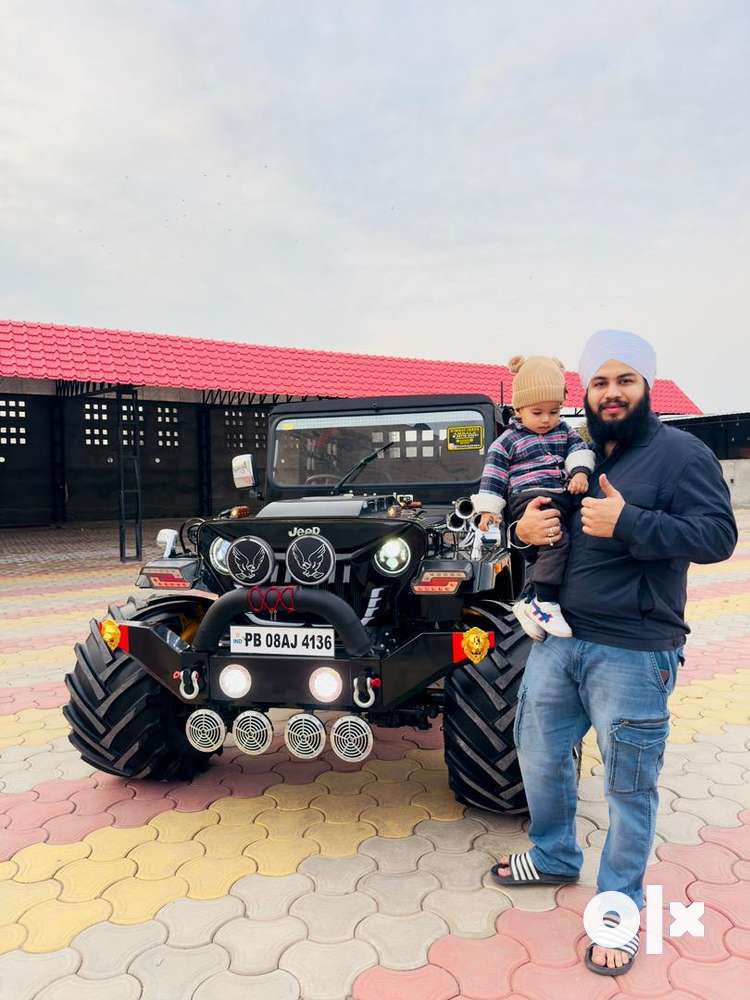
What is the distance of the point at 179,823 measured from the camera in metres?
2.92

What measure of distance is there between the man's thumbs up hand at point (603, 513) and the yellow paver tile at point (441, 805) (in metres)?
1.57

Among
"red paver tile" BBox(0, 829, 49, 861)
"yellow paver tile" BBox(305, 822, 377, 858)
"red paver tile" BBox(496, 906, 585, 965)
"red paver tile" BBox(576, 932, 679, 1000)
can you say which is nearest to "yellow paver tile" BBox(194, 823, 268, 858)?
"yellow paver tile" BBox(305, 822, 377, 858)

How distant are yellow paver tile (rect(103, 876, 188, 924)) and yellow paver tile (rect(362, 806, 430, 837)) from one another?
782 millimetres

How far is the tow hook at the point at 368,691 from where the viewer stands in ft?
8.68

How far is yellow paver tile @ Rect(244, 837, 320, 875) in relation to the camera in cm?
257

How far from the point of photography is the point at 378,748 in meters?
3.70

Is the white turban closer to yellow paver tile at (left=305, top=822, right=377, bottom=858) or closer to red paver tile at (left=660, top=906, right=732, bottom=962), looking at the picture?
red paver tile at (left=660, top=906, right=732, bottom=962)

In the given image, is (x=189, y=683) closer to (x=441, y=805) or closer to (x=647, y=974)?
(x=441, y=805)

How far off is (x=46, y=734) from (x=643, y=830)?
3218 mm

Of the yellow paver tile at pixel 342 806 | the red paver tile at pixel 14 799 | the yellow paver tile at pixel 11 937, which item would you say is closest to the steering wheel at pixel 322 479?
the yellow paver tile at pixel 342 806

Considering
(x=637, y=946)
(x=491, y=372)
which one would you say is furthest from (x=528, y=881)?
(x=491, y=372)

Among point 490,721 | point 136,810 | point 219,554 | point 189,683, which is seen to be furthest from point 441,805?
point 219,554

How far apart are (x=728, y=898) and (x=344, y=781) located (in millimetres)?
1610

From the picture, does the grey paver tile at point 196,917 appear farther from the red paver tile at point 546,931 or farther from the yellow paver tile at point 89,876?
the red paver tile at point 546,931
